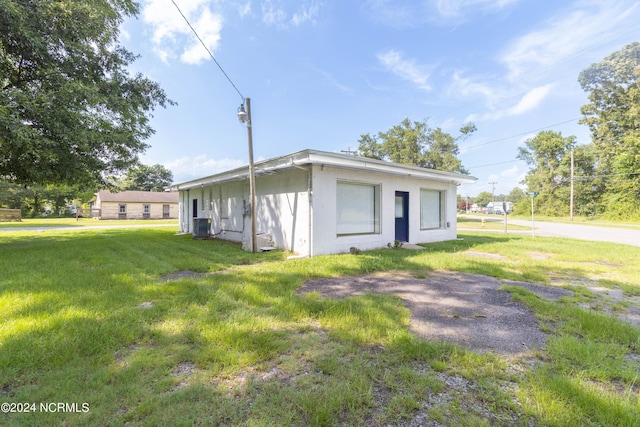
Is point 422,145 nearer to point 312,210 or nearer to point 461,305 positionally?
point 312,210

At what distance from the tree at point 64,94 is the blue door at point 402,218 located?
8901 millimetres

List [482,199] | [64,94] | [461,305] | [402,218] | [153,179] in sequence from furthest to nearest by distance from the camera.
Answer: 1. [482,199]
2. [153,179]
3. [402,218]
4. [64,94]
5. [461,305]

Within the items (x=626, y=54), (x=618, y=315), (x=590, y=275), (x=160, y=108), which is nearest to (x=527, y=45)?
(x=590, y=275)

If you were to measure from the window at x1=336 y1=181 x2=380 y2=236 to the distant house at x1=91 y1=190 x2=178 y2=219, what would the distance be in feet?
106

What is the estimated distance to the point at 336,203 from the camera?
7.40m

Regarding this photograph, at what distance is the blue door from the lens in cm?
916

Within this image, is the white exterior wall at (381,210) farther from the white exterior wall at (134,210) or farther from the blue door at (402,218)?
the white exterior wall at (134,210)

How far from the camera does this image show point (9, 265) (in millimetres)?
5531

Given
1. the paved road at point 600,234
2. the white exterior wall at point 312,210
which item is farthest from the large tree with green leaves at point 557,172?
the white exterior wall at point 312,210

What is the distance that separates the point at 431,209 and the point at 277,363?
9.37 meters

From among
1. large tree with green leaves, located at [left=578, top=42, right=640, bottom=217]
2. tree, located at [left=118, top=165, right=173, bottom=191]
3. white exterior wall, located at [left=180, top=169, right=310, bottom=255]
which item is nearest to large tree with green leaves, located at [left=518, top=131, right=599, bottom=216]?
large tree with green leaves, located at [left=578, top=42, right=640, bottom=217]

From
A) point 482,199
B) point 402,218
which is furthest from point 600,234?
point 482,199

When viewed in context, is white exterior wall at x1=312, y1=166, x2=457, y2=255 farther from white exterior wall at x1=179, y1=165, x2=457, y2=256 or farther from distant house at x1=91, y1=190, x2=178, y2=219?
distant house at x1=91, y1=190, x2=178, y2=219

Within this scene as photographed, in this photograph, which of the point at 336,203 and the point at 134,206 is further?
the point at 134,206
